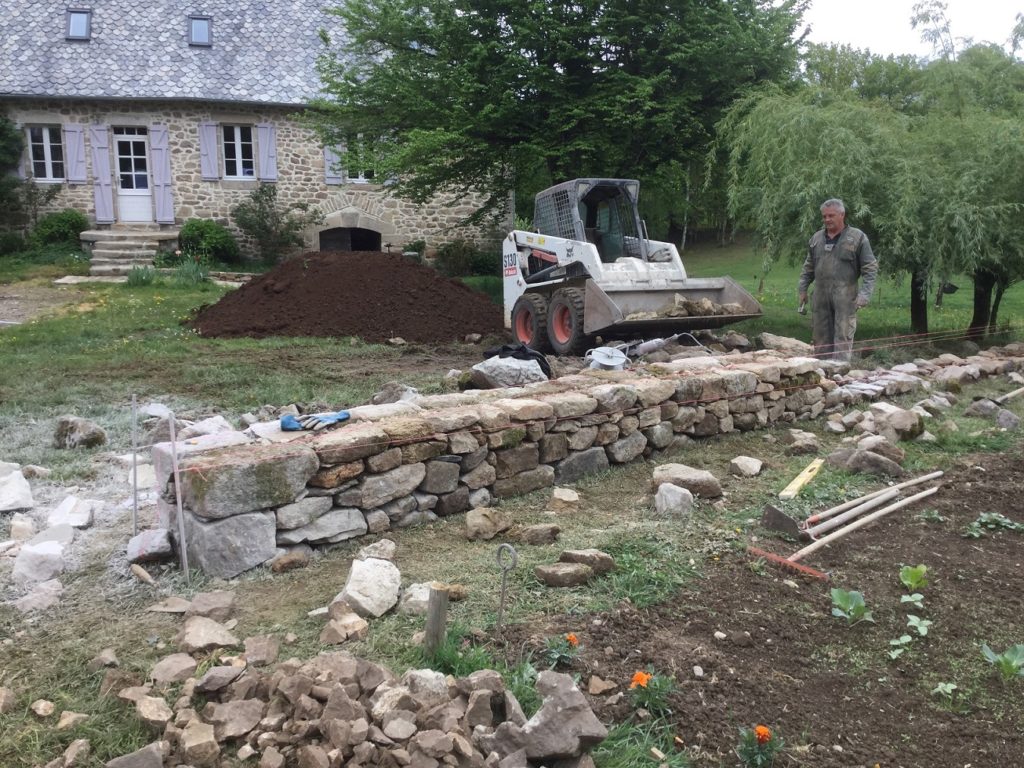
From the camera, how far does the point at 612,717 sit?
2.77 metres

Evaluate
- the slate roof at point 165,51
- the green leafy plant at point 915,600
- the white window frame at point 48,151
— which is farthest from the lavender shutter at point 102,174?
the green leafy plant at point 915,600

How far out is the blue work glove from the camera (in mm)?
4477

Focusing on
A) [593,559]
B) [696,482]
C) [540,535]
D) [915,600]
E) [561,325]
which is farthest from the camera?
[561,325]

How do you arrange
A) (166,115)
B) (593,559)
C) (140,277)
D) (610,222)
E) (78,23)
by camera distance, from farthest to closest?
1. (78,23)
2. (166,115)
3. (140,277)
4. (610,222)
5. (593,559)

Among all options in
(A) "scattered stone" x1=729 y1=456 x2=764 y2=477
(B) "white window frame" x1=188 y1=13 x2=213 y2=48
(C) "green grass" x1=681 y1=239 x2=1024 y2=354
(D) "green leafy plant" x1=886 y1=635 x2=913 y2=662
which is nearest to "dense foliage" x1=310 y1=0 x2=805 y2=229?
(C) "green grass" x1=681 y1=239 x2=1024 y2=354

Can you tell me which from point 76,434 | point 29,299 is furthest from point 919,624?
point 29,299

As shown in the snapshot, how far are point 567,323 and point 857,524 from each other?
6409 millimetres

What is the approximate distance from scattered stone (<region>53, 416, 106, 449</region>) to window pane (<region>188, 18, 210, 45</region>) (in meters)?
17.2

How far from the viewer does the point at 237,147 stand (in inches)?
794

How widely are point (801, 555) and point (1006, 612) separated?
865 mm

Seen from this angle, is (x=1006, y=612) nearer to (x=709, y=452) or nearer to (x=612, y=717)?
(x=612, y=717)

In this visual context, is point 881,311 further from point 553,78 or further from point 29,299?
point 29,299

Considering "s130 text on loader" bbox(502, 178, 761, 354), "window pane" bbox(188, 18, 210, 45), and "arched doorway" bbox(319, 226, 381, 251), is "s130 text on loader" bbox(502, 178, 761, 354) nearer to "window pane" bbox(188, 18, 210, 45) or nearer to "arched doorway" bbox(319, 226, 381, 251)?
"arched doorway" bbox(319, 226, 381, 251)

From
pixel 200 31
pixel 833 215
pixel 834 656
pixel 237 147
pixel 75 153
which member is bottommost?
pixel 834 656
